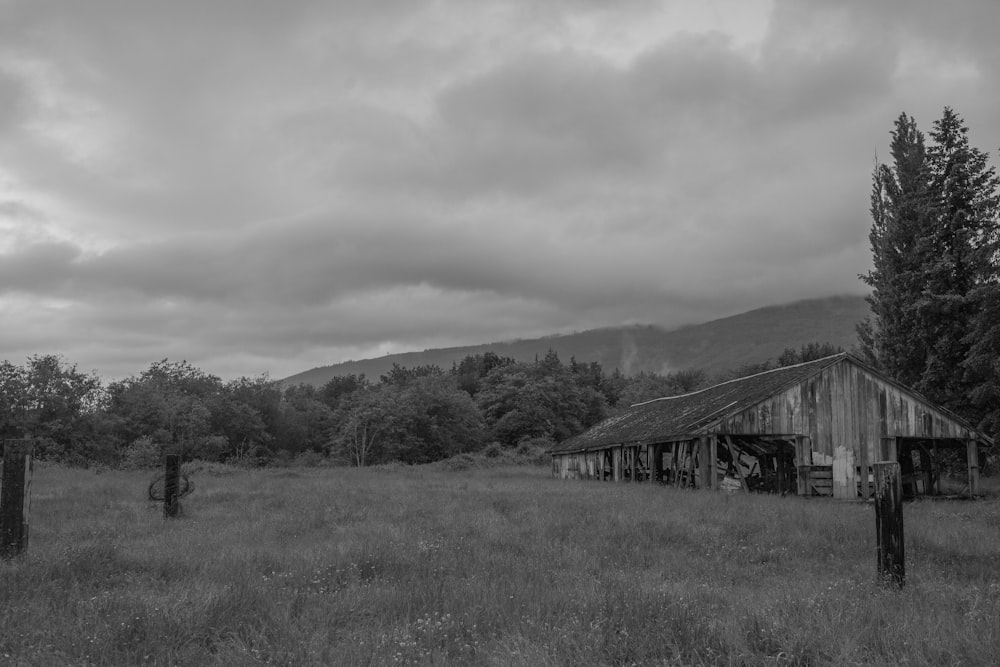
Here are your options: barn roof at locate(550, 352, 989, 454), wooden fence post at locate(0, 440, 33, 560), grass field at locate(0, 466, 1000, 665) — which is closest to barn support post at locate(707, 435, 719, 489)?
barn roof at locate(550, 352, 989, 454)

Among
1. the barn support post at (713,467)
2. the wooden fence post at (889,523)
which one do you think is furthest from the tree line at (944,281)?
the wooden fence post at (889,523)

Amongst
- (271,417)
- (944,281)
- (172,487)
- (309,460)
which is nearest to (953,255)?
(944,281)

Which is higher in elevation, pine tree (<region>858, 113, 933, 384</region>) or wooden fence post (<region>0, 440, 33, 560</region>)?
pine tree (<region>858, 113, 933, 384</region>)

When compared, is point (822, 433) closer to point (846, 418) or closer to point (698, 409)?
point (846, 418)

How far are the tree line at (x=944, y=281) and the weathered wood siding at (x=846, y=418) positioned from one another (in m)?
2.71

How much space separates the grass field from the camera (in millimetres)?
5793

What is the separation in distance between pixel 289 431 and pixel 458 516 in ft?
223

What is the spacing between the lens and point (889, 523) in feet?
27.2

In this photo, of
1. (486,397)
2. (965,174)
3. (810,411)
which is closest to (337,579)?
(810,411)

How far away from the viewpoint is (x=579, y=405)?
266 feet

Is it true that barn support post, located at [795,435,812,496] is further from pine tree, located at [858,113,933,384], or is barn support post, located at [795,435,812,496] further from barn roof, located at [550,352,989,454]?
pine tree, located at [858,113,933,384]

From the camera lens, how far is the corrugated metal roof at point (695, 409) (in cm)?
2638

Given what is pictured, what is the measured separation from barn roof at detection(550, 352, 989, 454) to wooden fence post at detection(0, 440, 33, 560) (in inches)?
805

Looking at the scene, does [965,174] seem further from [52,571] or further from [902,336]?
[52,571]
